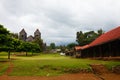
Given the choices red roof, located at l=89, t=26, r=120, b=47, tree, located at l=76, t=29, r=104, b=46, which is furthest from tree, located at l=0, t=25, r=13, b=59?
tree, located at l=76, t=29, r=104, b=46

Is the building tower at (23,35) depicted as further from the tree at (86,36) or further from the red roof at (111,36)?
the red roof at (111,36)

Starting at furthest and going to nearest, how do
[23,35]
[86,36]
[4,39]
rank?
[23,35] → [86,36] → [4,39]

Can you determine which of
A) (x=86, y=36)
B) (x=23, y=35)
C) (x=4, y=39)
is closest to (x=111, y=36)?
(x=4, y=39)

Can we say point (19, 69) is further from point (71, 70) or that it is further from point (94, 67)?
point (94, 67)

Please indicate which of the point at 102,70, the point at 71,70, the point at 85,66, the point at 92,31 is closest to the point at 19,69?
the point at 71,70

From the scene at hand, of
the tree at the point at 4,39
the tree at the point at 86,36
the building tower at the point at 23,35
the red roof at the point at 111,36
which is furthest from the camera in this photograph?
the building tower at the point at 23,35

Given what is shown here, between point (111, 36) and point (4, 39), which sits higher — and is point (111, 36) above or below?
above

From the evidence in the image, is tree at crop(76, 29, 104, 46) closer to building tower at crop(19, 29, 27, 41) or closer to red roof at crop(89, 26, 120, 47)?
building tower at crop(19, 29, 27, 41)

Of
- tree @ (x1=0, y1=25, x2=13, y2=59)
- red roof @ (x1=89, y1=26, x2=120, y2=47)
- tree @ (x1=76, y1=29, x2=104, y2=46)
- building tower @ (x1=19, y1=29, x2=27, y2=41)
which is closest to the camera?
red roof @ (x1=89, y1=26, x2=120, y2=47)

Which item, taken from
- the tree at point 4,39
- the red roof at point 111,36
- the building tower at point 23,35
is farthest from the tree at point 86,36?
the tree at point 4,39

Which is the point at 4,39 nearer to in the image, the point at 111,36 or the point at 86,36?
the point at 111,36

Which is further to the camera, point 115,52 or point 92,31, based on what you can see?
point 92,31

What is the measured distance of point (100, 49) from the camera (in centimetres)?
3672

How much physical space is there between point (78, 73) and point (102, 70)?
9.46 feet
